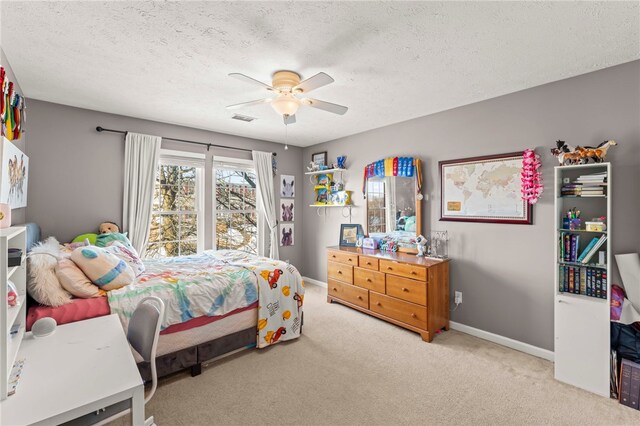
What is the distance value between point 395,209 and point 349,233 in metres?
0.83

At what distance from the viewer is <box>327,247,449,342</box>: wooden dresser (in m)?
3.10

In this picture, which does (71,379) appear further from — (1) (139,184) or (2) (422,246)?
(2) (422,246)

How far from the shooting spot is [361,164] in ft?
14.6

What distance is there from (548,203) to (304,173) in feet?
12.0

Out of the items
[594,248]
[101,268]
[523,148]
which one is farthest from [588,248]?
[101,268]

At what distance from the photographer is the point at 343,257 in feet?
13.2

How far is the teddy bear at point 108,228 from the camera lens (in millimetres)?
3400

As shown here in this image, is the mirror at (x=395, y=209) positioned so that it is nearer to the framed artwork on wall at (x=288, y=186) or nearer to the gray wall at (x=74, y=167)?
the framed artwork on wall at (x=288, y=186)

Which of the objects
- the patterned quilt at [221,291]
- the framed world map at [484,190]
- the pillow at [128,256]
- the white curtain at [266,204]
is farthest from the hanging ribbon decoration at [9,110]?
the framed world map at [484,190]

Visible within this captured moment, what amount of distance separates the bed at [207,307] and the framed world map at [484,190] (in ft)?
6.56

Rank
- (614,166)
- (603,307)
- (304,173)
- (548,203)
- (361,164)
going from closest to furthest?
(603,307) < (614,166) < (548,203) < (361,164) < (304,173)

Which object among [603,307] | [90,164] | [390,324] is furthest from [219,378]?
[603,307]

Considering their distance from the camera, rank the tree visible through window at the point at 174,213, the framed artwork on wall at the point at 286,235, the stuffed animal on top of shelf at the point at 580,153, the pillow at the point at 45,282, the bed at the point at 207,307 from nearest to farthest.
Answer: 1. the pillow at the point at 45,282
2. the bed at the point at 207,307
3. the stuffed animal on top of shelf at the point at 580,153
4. the tree visible through window at the point at 174,213
5. the framed artwork on wall at the point at 286,235

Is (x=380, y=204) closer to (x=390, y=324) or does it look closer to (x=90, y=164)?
(x=390, y=324)
